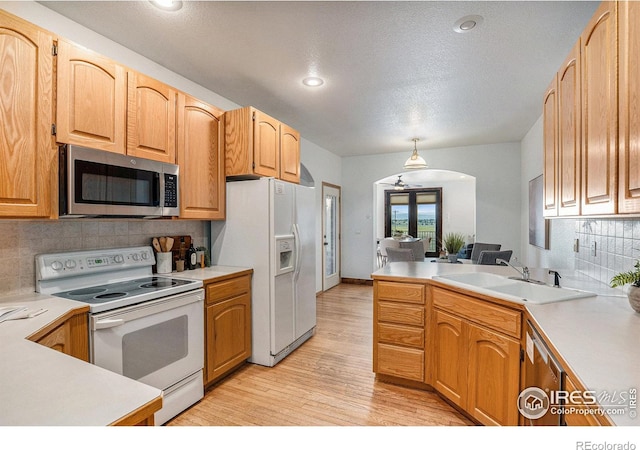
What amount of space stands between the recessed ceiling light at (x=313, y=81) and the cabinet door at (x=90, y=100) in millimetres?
1433

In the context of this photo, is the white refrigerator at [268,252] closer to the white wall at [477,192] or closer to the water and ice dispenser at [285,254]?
the water and ice dispenser at [285,254]

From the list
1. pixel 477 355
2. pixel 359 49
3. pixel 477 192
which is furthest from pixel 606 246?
pixel 477 192

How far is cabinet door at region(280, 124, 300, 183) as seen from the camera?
322 centimetres

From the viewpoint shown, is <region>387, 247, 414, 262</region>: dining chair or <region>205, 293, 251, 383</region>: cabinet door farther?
<region>387, 247, 414, 262</region>: dining chair

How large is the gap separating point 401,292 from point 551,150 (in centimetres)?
135

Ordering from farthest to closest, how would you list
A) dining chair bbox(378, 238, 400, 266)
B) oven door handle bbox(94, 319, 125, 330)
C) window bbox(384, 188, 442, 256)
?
window bbox(384, 188, 442, 256), dining chair bbox(378, 238, 400, 266), oven door handle bbox(94, 319, 125, 330)

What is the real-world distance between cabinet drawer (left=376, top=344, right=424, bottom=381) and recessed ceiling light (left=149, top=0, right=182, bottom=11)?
104 inches

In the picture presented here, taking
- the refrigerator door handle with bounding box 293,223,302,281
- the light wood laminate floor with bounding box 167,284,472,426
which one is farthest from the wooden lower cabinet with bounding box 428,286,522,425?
the refrigerator door handle with bounding box 293,223,302,281

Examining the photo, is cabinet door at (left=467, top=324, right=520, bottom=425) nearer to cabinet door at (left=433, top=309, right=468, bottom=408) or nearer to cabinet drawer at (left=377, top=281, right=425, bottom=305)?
cabinet door at (left=433, top=309, right=468, bottom=408)

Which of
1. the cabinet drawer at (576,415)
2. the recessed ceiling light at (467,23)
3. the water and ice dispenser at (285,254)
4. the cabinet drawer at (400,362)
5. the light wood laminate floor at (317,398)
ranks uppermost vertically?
the recessed ceiling light at (467,23)

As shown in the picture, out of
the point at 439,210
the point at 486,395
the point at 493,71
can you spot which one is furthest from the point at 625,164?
the point at 439,210

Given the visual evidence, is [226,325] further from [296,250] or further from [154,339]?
[296,250]

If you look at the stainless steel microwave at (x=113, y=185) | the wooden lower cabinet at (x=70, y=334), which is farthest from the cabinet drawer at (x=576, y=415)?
the stainless steel microwave at (x=113, y=185)

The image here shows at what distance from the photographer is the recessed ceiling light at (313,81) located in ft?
9.20
